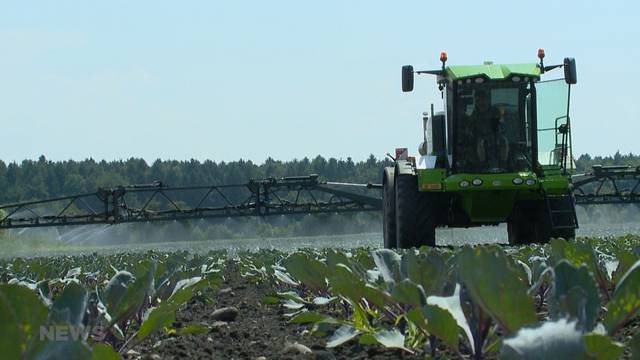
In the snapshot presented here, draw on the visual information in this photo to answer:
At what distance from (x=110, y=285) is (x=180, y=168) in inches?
4361

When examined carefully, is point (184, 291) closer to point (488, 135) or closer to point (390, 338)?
point (390, 338)

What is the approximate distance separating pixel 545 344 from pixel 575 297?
29 centimetres

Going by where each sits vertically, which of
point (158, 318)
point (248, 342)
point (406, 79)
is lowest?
point (248, 342)

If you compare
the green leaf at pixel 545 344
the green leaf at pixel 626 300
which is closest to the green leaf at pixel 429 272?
the green leaf at pixel 626 300

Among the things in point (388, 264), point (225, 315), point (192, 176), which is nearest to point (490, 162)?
point (225, 315)

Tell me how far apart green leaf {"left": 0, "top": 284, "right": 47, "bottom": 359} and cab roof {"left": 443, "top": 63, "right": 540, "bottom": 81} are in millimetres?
13381

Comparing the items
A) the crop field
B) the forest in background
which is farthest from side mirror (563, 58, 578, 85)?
the forest in background

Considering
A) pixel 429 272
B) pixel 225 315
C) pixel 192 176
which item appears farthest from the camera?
pixel 192 176

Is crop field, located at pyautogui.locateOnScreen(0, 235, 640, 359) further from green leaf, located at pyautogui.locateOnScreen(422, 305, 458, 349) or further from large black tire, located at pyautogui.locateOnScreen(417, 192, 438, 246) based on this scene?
large black tire, located at pyautogui.locateOnScreen(417, 192, 438, 246)

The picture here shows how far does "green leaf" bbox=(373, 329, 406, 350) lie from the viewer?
8.39 feet

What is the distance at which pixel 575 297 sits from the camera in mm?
1631

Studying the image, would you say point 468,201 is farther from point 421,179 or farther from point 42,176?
point 42,176

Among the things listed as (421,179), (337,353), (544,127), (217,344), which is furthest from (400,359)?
(544,127)

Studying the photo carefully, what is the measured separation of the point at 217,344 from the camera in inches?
134
